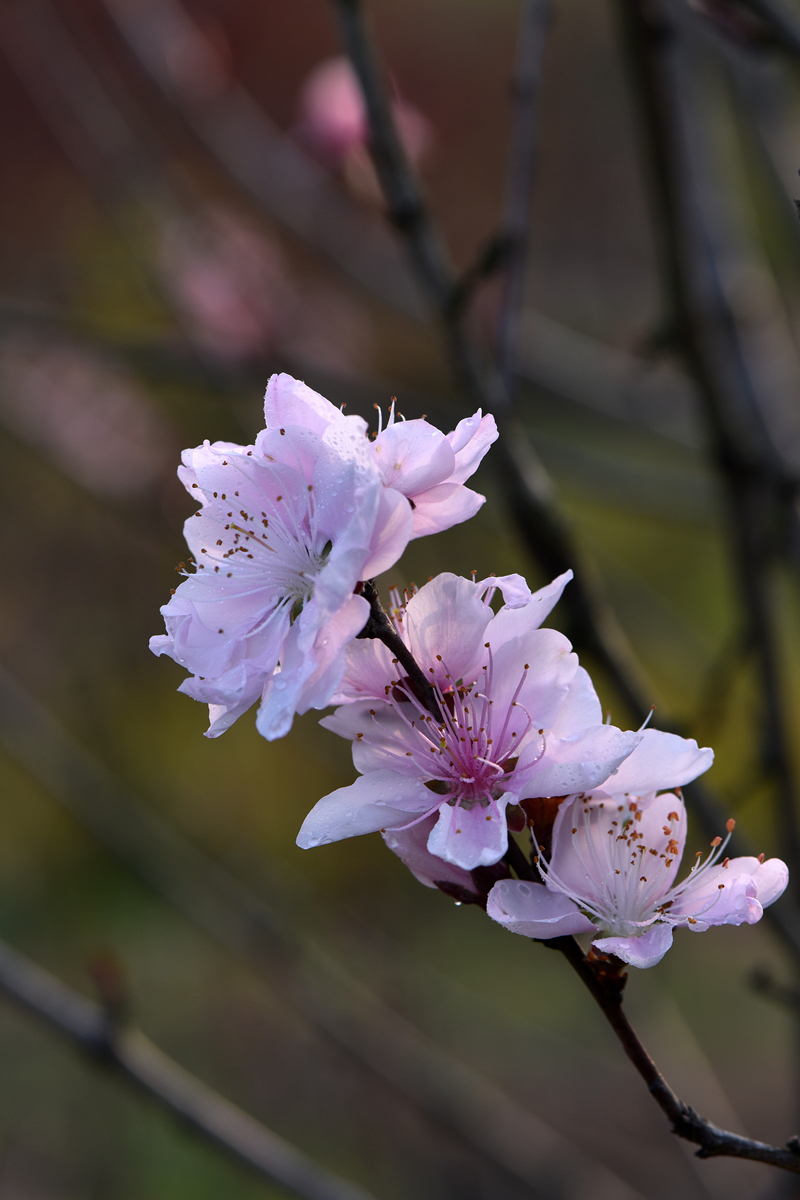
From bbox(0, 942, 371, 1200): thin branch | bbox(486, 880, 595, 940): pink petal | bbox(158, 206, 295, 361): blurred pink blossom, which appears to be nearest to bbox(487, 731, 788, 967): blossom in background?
bbox(486, 880, 595, 940): pink petal

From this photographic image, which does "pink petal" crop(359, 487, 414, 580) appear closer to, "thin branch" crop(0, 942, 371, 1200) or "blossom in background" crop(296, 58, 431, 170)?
"thin branch" crop(0, 942, 371, 1200)

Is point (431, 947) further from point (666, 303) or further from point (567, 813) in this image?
point (567, 813)

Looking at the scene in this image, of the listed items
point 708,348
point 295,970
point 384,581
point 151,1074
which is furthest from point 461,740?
point 384,581

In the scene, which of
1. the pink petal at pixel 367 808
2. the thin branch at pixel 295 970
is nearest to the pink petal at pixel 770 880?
the pink petal at pixel 367 808

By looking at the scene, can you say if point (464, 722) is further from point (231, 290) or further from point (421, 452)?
point (231, 290)

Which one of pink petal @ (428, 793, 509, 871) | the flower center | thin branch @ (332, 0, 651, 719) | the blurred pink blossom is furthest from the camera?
the blurred pink blossom

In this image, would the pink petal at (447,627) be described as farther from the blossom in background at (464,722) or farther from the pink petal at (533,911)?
the pink petal at (533,911)
